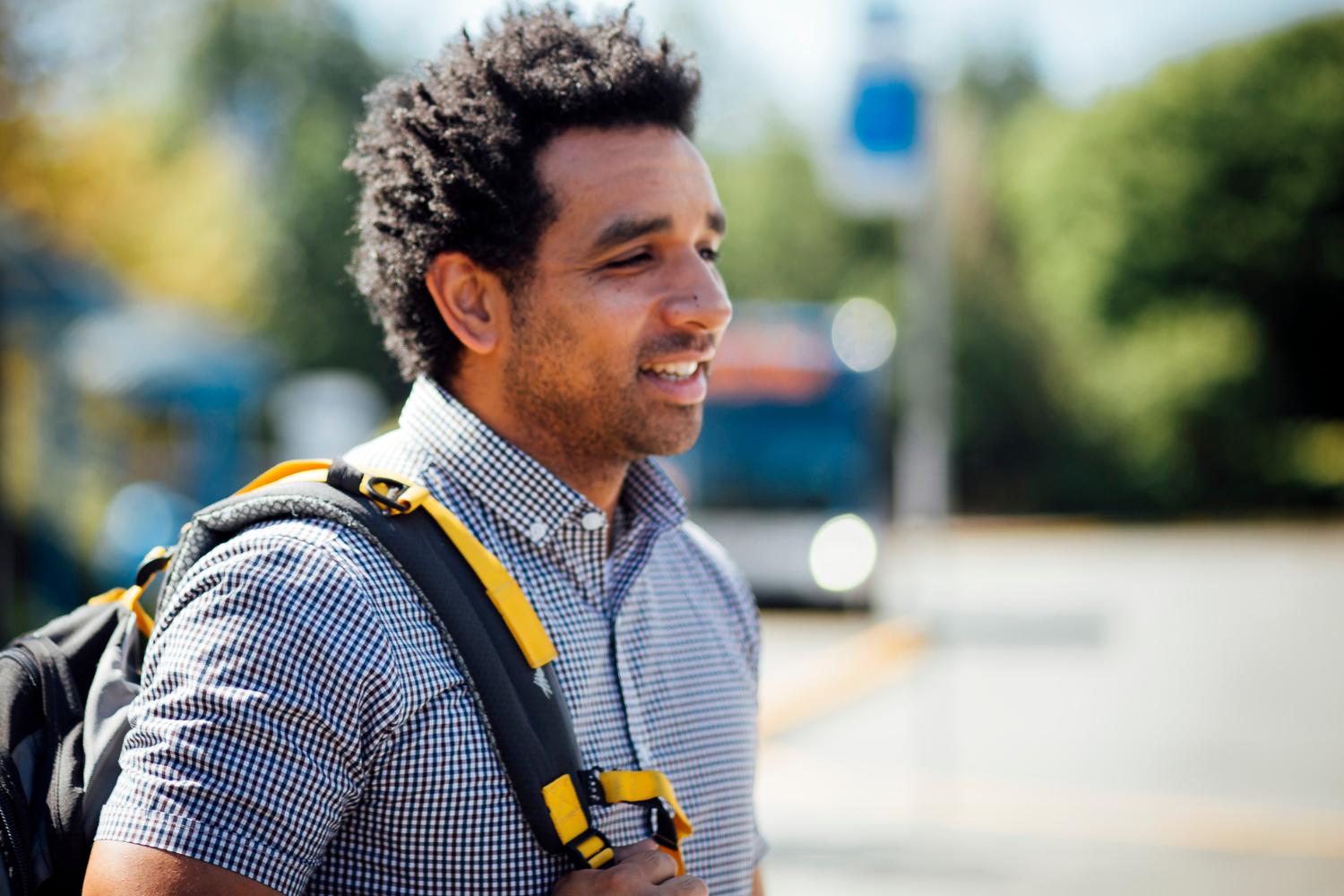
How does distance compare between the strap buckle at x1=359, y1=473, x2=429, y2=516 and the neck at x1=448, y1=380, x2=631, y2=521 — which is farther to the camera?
the neck at x1=448, y1=380, x2=631, y2=521

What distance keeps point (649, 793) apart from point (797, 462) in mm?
13723

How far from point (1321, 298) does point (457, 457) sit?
34584mm

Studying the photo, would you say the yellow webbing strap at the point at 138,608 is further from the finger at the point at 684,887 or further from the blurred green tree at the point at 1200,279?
the blurred green tree at the point at 1200,279

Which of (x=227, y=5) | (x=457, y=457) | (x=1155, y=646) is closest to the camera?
(x=457, y=457)

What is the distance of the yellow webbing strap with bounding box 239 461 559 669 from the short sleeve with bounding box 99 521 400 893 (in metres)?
0.15

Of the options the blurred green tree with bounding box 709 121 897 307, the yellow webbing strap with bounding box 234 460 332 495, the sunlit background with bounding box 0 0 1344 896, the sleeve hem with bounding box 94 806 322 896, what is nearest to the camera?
the sleeve hem with bounding box 94 806 322 896

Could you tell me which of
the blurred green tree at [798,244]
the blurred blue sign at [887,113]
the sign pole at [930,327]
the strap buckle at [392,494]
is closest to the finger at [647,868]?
the strap buckle at [392,494]

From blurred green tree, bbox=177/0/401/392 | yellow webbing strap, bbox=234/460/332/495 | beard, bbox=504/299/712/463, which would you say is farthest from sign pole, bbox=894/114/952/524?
blurred green tree, bbox=177/0/401/392

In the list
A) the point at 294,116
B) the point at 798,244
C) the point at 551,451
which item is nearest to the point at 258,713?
the point at 551,451

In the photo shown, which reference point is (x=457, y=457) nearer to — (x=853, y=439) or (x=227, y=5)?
(x=853, y=439)

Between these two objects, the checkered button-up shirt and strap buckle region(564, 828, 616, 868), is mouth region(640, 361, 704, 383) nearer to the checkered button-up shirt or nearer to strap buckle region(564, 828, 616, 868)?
the checkered button-up shirt

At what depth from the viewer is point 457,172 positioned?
1.93 metres

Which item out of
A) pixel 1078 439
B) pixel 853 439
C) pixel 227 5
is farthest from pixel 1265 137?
pixel 227 5

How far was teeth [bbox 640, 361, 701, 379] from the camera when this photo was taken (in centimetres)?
189
